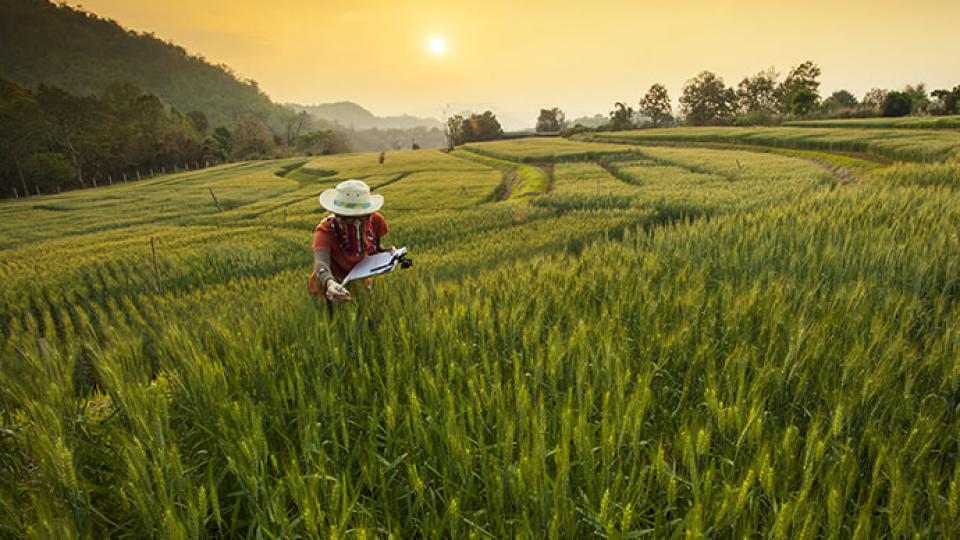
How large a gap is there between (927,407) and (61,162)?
7731 cm

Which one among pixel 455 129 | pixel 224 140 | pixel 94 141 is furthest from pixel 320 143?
pixel 94 141

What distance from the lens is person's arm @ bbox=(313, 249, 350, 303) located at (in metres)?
2.92

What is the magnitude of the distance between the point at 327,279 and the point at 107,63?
19267cm

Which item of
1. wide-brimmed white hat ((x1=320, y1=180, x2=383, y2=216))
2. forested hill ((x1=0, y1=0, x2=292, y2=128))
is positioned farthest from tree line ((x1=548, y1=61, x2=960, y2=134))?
forested hill ((x1=0, y1=0, x2=292, y2=128))

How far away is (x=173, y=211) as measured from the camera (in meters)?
29.1

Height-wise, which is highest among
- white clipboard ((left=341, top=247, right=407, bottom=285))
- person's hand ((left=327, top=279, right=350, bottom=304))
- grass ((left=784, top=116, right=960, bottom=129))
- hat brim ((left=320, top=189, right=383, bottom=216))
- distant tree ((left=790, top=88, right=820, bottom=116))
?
distant tree ((left=790, top=88, right=820, bottom=116))

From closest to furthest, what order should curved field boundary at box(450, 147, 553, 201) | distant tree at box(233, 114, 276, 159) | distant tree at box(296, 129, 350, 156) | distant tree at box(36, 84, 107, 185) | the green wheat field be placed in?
the green wheat field
curved field boundary at box(450, 147, 553, 201)
distant tree at box(36, 84, 107, 185)
distant tree at box(233, 114, 276, 159)
distant tree at box(296, 129, 350, 156)

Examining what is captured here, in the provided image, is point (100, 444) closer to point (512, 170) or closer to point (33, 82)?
point (512, 170)

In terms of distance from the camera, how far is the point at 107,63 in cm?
13750

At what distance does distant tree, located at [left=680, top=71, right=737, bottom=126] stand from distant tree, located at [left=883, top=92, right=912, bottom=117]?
110ft

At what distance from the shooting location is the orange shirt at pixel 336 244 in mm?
3924

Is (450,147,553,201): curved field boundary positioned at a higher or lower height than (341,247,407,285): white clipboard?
lower

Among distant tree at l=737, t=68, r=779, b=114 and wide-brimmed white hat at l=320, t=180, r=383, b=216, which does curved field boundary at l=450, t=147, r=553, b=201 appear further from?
distant tree at l=737, t=68, r=779, b=114

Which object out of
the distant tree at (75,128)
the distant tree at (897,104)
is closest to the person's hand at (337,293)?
the distant tree at (897,104)
